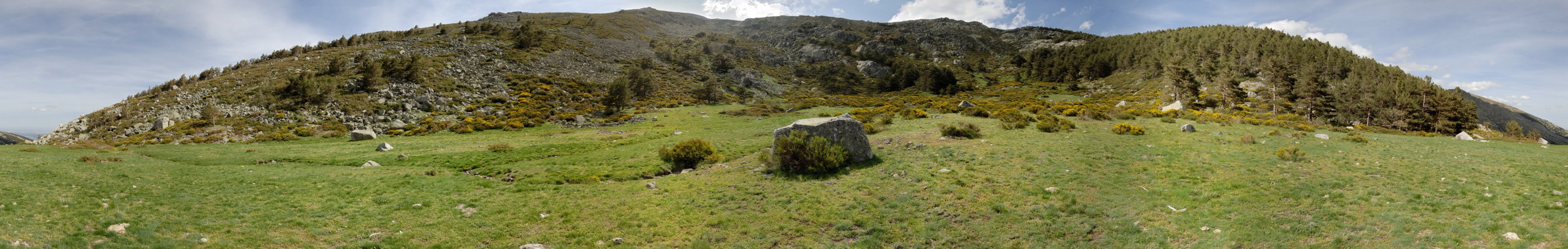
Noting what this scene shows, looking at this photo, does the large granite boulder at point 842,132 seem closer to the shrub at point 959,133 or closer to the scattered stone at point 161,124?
the shrub at point 959,133

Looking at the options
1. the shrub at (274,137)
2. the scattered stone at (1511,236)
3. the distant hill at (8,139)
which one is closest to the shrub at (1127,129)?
the scattered stone at (1511,236)

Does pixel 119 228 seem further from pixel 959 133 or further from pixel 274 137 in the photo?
pixel 959 133

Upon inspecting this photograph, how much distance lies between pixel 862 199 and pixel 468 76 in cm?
6036

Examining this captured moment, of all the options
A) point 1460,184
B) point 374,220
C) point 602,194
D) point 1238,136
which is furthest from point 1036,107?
point 374,220

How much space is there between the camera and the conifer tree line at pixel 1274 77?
136ft

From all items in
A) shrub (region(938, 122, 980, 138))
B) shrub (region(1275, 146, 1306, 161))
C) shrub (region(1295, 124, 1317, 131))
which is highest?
shrub (region(1295, 124, 1317, 131))

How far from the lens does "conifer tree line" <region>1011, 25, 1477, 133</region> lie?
41.3 m

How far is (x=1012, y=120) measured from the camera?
35188mm

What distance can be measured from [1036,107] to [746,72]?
54534mm

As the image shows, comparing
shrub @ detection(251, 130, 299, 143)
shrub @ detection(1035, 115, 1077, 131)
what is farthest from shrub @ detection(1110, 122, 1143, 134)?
shrub @ detection(251, 130, 299, 143)

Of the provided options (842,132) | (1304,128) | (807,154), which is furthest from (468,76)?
(1304,128)

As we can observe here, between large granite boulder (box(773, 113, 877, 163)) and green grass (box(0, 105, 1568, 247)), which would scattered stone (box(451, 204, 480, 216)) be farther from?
large granite boulder (box(773, 113, 877, 163))

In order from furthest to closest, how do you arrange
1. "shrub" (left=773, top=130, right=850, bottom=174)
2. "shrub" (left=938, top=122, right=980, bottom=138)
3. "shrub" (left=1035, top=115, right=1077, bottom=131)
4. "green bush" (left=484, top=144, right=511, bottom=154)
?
"shrub" (left=1035, top=115, right=1077, bottom=131) < "green bush" (left=484, top=144, right=511, bottom=154) < "shrub" (left=938, top=122, right=980, bottom=138) < "shrub" (left=773, top=130, right=850, bottom=174)

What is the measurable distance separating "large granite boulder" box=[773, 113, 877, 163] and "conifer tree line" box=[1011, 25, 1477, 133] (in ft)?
164
